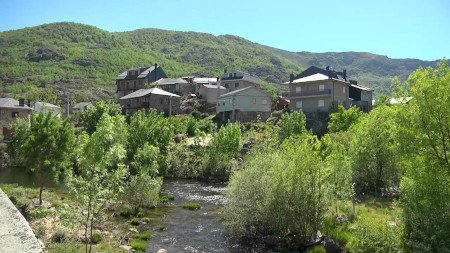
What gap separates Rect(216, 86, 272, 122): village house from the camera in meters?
84.7

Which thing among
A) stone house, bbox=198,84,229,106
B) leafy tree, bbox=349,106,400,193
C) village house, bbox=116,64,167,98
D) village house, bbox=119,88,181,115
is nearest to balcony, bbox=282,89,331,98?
stone house, bbox=198,84,229,106

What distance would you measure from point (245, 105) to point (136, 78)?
4436 centimetres

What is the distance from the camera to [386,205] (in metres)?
32.0

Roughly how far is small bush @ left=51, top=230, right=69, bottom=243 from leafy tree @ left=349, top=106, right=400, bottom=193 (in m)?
25.9

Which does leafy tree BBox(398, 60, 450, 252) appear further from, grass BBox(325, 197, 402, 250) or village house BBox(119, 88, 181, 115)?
village house BBox(119, 88, 181, 115)

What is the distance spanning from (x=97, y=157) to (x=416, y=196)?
16.4 m

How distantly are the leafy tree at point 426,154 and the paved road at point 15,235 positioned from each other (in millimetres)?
17245

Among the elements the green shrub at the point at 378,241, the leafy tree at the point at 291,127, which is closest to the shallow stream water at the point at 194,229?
the green shrub at the point at 378,241

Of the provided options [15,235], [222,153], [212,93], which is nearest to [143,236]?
[15,235]

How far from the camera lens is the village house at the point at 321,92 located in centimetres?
8050

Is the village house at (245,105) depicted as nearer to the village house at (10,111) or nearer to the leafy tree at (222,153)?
the leafy tree at (222,153)

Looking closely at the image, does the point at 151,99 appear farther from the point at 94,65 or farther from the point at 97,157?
the point at 94,65

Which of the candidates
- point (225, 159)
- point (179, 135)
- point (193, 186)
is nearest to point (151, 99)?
point (179, 135)

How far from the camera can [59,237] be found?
23359 mm
